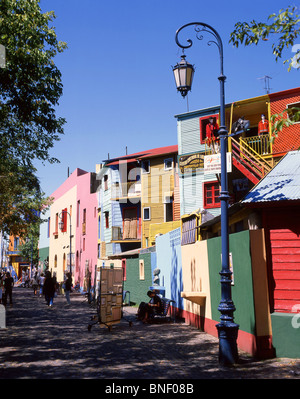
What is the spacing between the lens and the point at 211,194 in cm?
2364

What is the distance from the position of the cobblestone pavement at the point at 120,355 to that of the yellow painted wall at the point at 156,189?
65.2 feet

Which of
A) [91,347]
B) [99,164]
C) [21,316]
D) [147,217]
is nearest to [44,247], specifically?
[99,164]

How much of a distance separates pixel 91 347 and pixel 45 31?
32.7 ft

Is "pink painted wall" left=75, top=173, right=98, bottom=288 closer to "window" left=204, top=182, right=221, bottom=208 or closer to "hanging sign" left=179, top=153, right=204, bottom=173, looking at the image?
"hanging sign" left=179, top=153, right=204, bottom=173

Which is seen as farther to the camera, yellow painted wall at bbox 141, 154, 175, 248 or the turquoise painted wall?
yellow painted wall at bbox 141, 154, 175, 248

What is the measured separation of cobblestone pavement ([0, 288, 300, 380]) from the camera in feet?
26.3

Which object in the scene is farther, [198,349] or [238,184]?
[238,184]

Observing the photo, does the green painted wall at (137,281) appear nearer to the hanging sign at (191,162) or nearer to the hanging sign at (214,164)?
the hanging sign at (191,162)

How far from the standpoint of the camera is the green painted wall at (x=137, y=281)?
76.9ft

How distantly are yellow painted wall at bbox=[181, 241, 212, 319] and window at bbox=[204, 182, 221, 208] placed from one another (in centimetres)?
714

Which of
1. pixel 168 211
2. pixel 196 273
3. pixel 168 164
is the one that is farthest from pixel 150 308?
pixel 168 164

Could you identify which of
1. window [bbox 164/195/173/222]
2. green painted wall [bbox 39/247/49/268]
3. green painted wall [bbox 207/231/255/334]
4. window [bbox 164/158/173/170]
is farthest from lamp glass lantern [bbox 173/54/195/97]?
green painted wall [bbox 39/247/49/268]

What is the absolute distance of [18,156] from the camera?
19.2 meters
